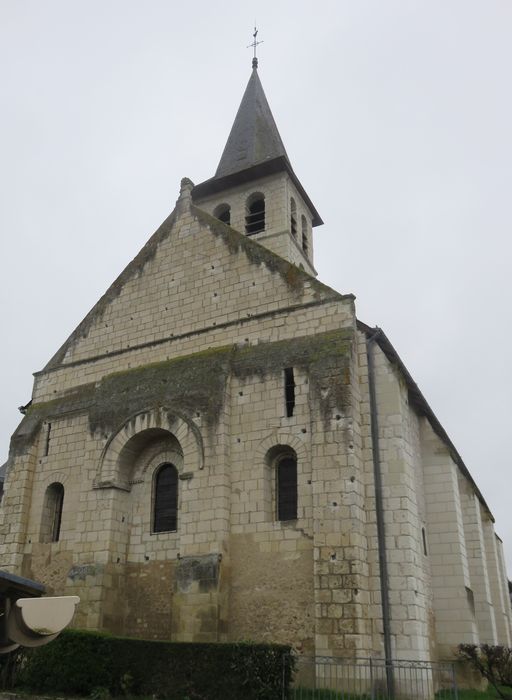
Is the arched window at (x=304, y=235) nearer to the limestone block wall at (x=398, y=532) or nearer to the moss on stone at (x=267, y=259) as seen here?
the moss on stone at (x=267, y=259)

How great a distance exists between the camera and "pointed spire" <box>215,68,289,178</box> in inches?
915

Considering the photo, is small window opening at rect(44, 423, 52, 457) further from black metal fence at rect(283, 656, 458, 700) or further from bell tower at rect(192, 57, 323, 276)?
bell tower at rect(192, 57, 323, 276)

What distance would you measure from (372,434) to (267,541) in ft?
9.39

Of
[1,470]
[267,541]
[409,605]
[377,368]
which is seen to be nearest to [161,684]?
[267,541]

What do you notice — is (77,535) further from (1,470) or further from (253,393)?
(1,470)

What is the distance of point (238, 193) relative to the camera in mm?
22344

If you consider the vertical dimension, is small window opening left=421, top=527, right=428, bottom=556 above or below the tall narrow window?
below

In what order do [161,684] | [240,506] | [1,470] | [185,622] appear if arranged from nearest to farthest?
[161,684] → [185,622] → [240,506] → [1,470]

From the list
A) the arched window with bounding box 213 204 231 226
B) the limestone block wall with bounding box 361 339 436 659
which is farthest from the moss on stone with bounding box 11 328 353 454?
the arched window with bounding box 213 204 231 226

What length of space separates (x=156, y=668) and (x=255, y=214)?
15.0m

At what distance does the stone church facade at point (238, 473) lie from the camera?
11594mm

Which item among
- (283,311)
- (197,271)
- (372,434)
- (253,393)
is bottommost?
(372,434)

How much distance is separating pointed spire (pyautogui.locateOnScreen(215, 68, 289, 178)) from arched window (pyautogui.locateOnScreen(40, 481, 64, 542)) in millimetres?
12214

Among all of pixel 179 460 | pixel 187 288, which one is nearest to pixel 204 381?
pixel 179 460
